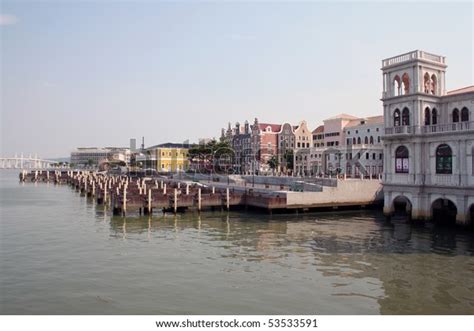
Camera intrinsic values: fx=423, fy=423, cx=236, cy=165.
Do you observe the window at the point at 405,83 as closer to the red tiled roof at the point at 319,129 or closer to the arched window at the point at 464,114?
the arched window at the point at 464,114

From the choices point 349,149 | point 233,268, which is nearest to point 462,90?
point 233,268

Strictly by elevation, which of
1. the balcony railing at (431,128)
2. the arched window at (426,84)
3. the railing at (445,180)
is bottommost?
the railing at (445,180)

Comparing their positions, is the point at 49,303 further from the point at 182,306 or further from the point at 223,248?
the point at 223,248

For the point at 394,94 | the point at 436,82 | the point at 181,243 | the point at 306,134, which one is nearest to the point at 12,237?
the point at 181,243

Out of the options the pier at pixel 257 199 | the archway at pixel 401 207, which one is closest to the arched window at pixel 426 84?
the archway at pixel 401 207

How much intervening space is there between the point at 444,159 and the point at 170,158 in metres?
135

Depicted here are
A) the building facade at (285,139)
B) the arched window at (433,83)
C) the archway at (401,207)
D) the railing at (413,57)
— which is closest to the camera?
the railing at (413,57)

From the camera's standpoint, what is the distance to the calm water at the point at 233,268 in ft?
63.1

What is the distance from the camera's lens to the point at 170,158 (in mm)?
167375

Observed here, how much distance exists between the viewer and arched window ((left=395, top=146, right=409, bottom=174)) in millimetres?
44125

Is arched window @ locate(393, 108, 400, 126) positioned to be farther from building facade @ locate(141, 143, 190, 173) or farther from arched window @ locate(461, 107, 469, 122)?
building facade @ locate(141, 143, 190, 173)

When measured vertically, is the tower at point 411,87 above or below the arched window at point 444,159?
above

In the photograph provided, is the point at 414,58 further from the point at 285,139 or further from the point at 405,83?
the point at 285,139

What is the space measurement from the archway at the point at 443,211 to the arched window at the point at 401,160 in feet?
15.2
